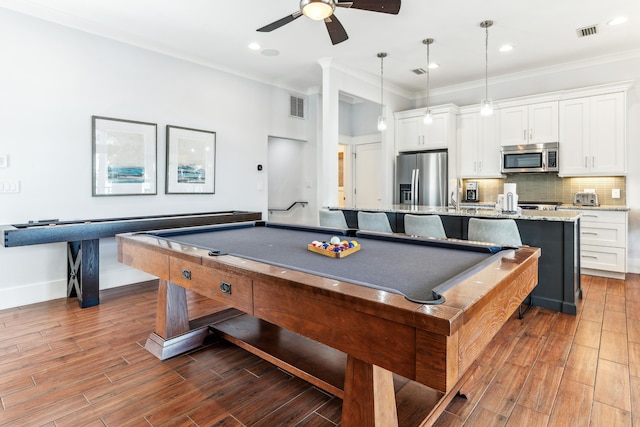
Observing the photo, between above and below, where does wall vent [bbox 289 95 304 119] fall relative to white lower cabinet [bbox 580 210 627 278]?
above

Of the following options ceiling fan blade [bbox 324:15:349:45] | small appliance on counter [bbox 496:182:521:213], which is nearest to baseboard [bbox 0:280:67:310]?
ceiling fan blade [bbox 324:15:349:45]

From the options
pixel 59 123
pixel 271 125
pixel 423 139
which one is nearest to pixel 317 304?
pixel 59 123

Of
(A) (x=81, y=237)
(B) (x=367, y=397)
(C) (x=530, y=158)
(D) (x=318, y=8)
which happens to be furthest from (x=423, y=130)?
(B) (x=367, y=397)

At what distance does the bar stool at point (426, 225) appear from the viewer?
138 inches

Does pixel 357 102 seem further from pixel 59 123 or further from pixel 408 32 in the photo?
pixel 59 123

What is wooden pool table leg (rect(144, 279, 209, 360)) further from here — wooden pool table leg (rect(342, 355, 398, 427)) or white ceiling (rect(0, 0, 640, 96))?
white ceiling (rect(0, 0, 640, 96))

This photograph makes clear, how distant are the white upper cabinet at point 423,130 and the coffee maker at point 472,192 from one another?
824 millimetres

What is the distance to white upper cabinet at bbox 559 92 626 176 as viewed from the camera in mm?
Answer: 4637

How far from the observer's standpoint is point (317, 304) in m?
1.25

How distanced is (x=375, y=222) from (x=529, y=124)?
3.28m

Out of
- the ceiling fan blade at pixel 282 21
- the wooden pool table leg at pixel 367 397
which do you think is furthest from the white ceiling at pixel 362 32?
the wooden pool table leg at pixel 367 397

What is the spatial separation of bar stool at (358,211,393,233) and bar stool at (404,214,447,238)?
0.86 feet

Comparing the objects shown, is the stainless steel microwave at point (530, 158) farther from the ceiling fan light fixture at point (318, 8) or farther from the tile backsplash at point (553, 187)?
the ceiling fan light fixture at point (318, 8)

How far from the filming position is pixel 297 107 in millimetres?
6113
